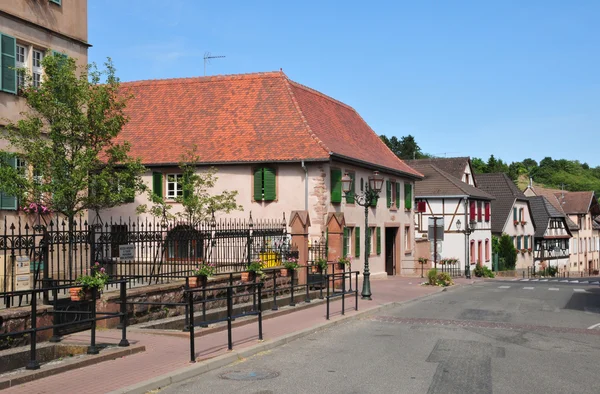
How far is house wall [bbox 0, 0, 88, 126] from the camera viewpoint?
20.0 metres

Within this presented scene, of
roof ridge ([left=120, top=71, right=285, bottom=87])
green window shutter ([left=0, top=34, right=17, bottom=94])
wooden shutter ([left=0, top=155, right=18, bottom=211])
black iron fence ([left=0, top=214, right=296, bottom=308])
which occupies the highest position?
roof ridge ([left=120, top=71, right=285, bottom=87])

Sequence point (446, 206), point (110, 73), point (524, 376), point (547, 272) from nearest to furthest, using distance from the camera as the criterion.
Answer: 1. point (524, 376)
2. point (110, 73)
3. point (446, 206)
4. point (547, 272)

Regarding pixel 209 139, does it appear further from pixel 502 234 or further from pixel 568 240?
pixel 568 240

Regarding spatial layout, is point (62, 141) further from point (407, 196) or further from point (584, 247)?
point (584, 247)

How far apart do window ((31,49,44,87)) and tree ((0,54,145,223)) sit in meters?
0.71

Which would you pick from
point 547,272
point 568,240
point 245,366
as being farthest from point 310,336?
point 568,240

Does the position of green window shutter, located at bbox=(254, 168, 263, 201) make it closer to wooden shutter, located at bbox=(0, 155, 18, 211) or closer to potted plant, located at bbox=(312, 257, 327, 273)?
potted plant, located at bbox=(312, 257, 327, 273)

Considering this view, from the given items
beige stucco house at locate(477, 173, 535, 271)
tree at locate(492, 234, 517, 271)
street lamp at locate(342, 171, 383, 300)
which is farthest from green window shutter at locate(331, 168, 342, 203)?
beige stucco house at locate(477, 173, 535, 271)

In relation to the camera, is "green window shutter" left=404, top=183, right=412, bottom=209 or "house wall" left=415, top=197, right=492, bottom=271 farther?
"house wall" left=415, top=197, right=492, bottom=271

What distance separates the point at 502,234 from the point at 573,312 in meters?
40.5

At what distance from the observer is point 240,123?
3416cm

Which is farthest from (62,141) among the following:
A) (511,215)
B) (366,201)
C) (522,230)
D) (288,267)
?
(522,230)

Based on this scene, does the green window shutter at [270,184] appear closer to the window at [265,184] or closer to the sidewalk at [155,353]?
the window at [265,184]

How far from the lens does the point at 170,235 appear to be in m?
16.5
